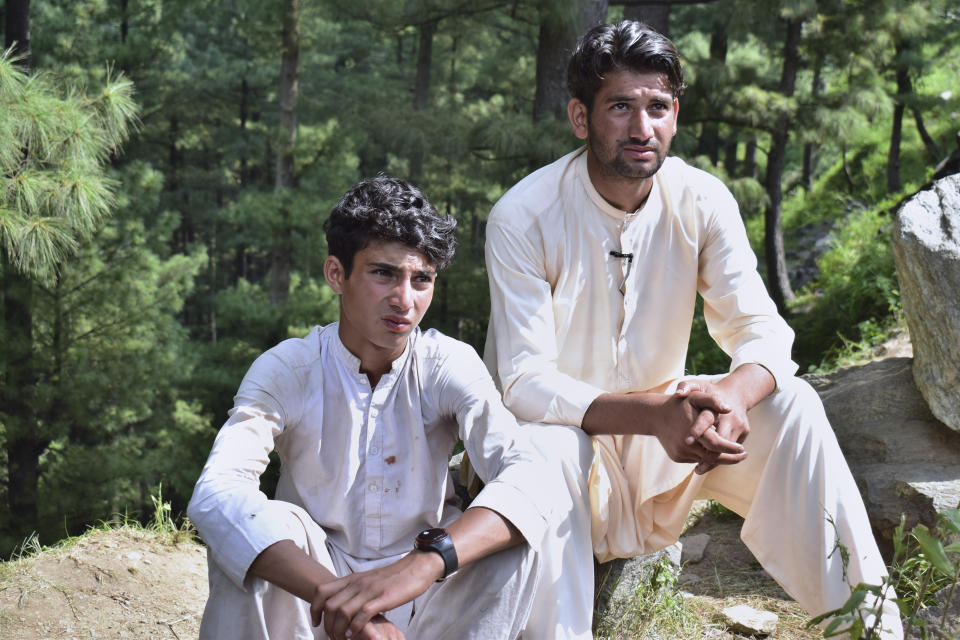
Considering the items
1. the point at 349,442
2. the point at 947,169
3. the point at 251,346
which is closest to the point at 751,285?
the point at 349,442

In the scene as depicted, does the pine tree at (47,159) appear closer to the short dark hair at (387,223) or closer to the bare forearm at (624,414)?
the short dark hair at (387,223)

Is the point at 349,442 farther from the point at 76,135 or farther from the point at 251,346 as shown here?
the point at 251,346

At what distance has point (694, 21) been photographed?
13.8 m

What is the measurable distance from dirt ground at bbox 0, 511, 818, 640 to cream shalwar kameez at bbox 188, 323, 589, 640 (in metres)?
1.11

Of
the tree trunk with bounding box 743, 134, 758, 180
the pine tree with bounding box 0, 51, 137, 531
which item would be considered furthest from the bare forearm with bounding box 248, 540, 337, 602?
the tree trunk with bounding box 743, 134, 758, 180

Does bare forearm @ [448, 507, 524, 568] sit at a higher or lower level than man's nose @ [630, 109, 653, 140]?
lower

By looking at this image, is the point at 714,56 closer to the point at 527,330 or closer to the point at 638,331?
the point at 638,331

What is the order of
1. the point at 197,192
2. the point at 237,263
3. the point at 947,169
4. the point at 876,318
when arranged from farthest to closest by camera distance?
the point at 237,263 < the point at 197,192 < the point at 876,318 < the point at 947,169

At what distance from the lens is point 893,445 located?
3.62 m

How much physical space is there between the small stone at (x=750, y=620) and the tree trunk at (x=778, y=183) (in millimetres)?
6208

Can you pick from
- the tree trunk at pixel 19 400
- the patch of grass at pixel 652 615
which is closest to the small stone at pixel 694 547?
the patch of grass at pixel 652 615

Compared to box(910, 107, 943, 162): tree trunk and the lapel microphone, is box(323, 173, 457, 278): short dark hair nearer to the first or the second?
the lapel microphone

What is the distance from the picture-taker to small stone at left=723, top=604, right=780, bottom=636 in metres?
2.88

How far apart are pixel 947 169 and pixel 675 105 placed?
235 centimetres
